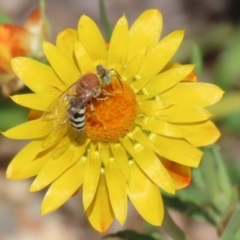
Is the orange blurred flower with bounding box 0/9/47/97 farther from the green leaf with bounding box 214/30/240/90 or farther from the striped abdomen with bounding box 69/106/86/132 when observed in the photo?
the green leaf with bounding box 214/30/240/90

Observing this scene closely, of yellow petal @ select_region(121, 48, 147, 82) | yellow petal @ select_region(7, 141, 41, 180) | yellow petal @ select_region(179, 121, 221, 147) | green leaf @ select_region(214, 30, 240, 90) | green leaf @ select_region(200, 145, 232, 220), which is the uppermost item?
yellow petal @ select_region(121, 48, 147, 82)

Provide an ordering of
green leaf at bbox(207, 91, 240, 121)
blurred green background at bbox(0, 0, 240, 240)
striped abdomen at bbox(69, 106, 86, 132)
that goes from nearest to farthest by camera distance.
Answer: striped abdomen at bbox(69, 106, 86, 132) < green leaf at bbox(207, 91, 240, 121) < blurred green background at bbox(0, 0, 240, 240)

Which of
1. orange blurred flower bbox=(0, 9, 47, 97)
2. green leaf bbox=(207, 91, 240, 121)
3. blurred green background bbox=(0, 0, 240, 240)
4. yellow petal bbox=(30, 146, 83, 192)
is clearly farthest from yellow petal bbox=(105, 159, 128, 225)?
green leaf bbox=(207, 91, 240, 121)

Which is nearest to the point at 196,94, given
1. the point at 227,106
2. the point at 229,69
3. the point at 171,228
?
the point at 171,228

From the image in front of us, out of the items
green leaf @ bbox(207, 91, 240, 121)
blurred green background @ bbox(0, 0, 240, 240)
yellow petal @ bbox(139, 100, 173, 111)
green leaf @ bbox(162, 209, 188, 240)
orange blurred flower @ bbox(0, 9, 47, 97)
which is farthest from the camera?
blurred green background @ bbox(0, 0, 240, 240)

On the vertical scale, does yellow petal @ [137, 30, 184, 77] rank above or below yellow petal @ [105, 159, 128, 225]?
above

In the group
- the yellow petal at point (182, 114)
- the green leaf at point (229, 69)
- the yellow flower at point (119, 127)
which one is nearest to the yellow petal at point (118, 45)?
the yellow flower at point (119, 127)
